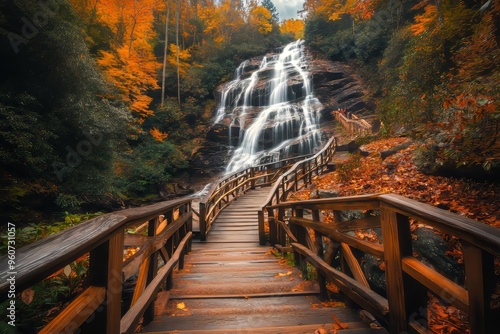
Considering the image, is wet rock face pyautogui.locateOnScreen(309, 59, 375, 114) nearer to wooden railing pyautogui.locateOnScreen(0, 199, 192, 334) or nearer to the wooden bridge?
the wooden bridge

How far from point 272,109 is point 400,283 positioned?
71.9ft

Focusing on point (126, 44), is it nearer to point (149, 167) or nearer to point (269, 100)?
point (149, 167)

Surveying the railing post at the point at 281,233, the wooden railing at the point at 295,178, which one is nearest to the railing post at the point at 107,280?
the railing post at the point at 281,233

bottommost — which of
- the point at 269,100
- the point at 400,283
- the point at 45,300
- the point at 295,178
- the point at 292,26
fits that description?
the point at 45,300

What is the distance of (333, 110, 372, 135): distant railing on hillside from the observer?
48.5ft

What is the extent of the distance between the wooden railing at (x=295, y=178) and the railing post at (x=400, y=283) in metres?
5.31

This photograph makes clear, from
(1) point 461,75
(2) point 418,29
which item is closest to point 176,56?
(2) point 418,29

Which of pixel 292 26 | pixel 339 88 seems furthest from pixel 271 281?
pixel 292 26

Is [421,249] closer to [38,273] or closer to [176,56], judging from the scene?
[38,273]

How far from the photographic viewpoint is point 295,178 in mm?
10883

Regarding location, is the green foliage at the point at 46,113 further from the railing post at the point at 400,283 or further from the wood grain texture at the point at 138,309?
the railing post at the point at 400,283

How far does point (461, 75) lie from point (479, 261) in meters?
8.73

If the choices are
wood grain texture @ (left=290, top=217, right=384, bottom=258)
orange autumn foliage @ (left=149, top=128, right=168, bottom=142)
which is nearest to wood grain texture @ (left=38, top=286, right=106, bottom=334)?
wood grain texture @ (left=290, top=217, right=384, bottom=258)

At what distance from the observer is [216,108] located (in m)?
26.6
